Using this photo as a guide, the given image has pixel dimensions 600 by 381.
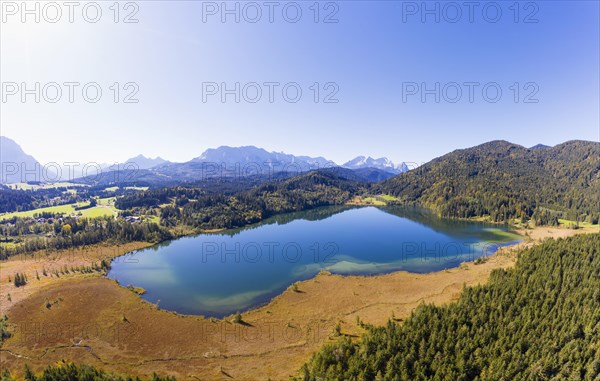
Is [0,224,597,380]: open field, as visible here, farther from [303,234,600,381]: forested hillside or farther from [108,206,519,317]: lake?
[303,234,600,381]: forested hillside

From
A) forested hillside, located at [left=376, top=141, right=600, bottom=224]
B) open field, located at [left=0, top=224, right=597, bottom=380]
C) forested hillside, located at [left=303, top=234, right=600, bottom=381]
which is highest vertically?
forested hillside, located at [left=376, top=141, right=600, bottom=224]

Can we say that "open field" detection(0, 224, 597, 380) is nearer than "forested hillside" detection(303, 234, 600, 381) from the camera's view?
No

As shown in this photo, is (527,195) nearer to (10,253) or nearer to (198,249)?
(198,249)

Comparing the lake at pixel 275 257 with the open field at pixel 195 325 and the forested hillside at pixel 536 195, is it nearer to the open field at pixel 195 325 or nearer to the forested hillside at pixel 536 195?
the open field at pixel 195 325

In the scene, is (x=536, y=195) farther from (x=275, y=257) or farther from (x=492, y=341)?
(x=492, y=341)

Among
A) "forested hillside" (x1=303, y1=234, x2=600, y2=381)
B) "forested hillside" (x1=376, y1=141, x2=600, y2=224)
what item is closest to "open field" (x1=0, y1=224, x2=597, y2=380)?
"forested hillside" (x1=303, y1=234, x2=600, y2=381)

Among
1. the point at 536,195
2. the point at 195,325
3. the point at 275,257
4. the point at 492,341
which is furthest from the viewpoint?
the point at 536,195

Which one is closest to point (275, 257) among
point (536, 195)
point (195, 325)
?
point (195, 325)

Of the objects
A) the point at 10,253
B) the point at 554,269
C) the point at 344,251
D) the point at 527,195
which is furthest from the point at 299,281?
the point at 527,195
